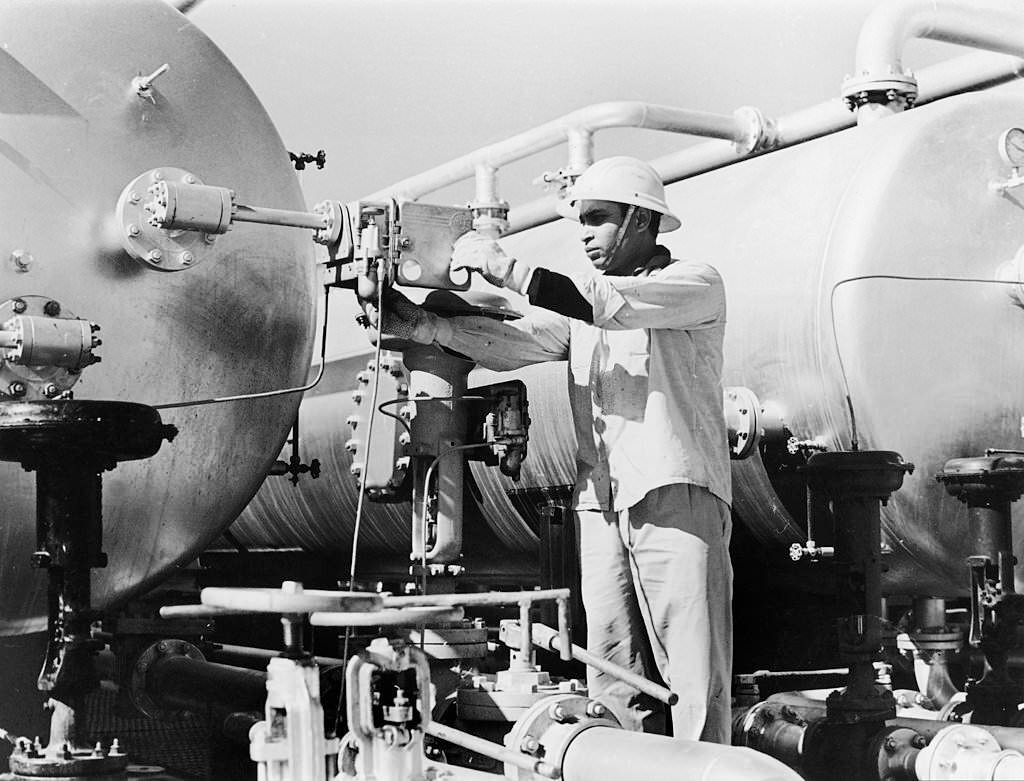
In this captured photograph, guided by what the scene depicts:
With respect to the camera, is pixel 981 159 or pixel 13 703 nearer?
pixel 13 703

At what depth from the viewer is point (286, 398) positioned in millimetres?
4281

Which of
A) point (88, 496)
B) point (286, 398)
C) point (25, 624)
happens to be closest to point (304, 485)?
point (286, 398)

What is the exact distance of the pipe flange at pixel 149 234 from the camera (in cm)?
371

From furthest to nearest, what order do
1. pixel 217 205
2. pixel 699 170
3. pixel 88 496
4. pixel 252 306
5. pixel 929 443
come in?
pixel 699 170
pixel 929 443
pixel 252 306
pixel 217 205
pixel 88 496

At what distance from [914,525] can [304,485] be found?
2858 mm

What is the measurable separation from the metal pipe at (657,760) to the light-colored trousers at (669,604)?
387 millimetres

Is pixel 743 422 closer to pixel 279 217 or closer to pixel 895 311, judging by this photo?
pixel 895 311

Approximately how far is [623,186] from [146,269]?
127 cm

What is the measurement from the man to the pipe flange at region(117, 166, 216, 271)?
59 centimetres

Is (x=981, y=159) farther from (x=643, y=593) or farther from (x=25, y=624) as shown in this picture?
(x=25, y=624)

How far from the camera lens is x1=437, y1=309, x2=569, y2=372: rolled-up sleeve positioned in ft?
12.2

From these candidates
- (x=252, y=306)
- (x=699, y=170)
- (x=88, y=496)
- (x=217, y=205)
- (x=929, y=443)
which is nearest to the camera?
(x=88, y=496)

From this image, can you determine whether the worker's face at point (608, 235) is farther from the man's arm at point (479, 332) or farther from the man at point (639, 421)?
the man's arm at point (479, 332)

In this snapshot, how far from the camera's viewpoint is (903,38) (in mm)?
5102
